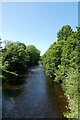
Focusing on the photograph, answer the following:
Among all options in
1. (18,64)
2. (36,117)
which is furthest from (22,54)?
(36,117)

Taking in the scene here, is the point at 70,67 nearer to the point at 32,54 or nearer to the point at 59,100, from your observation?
the point at 59,100

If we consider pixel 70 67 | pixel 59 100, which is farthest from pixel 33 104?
pixel 70 67

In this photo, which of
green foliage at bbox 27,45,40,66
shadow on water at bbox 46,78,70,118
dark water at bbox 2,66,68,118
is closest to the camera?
dark water at bbox 2,66,68,118

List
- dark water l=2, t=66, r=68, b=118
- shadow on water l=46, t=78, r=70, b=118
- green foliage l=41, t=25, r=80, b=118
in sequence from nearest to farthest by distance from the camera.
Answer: green foliage l=41, t=25, r=80, b=118 → dark water l=2, t=66, r=68, b=118 → shadow on water l=46, t=78, r=70, b=118

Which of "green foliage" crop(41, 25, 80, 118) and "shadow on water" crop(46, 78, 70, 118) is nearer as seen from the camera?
"green foliage" crop(41, 25, 80, 118)

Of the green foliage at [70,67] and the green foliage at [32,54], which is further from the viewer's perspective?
the green foliage at [32,54]

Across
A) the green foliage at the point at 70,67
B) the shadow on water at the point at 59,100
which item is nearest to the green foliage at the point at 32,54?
the green foliage at the point at 70,67

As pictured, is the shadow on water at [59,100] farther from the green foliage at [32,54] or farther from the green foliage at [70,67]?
the green foliage at [32,54]

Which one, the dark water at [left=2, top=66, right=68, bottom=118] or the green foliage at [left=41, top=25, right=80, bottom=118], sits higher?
the green foliage at [left=41, top=25, right=80, bottom=118]

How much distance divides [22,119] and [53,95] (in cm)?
1222

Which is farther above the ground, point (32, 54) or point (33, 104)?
point (32, 54)

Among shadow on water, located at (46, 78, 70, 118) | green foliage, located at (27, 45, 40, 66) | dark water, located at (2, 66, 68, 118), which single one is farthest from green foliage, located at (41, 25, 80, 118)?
green foliage, located at (27, 45, 40, 66)

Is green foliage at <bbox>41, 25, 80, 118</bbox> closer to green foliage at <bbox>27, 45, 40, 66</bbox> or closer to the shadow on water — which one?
the shadow on water

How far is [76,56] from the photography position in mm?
27125
